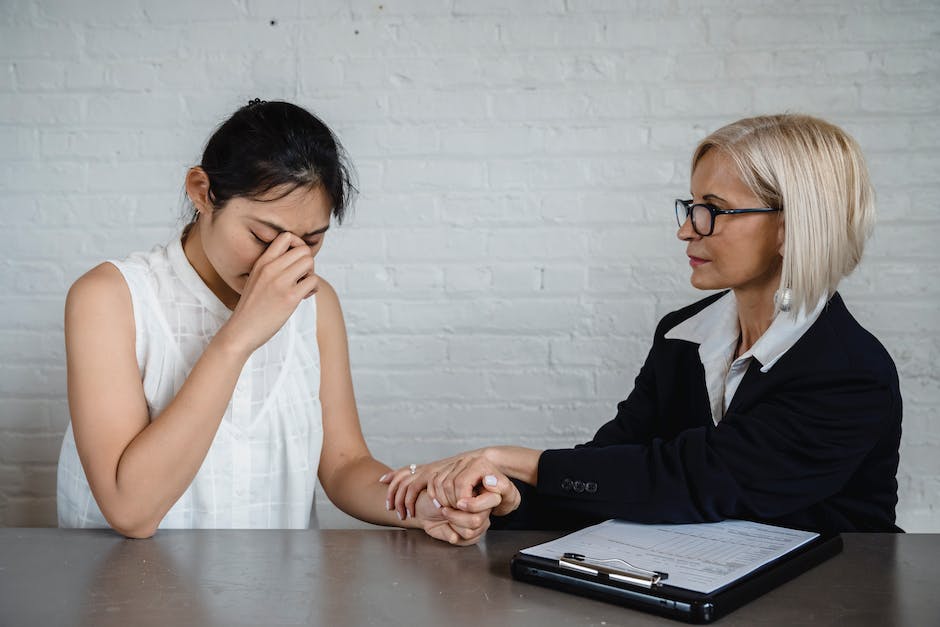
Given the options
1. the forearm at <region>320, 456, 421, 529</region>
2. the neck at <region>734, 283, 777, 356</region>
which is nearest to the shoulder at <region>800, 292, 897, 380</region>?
the neck at <region>734, 283, 777, 356</region>

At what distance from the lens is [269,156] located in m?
1.37

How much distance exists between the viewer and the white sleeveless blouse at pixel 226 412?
4.66 ft

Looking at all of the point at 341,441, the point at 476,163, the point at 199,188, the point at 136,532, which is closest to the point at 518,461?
the point at 341,441

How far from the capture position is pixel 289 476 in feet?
5.08

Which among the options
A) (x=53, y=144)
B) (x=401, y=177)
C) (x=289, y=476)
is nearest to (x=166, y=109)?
(x=53, y=144)

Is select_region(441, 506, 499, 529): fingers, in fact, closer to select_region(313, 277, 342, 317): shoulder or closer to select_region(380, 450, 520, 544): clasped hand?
select_region(380, 450, 520, 544): clasped hand

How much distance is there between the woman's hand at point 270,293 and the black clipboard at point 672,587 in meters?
0.54

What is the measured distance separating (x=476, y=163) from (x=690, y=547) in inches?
53.9

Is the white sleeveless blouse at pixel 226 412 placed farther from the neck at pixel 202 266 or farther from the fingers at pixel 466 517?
the fingers at pixel 466 517

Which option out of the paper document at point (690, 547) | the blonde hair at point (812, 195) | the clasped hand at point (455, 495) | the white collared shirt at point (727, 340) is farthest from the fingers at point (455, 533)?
the blonde hair at point (812, 195)

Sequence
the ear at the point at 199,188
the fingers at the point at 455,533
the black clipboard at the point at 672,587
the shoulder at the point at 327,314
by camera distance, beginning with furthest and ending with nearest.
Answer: the shoulder at the point at 327,314 → the ear at the point at 199,188 → the fingers at the point at 455,533 → the black clipboard at the point at 672,587

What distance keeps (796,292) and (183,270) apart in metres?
0.99

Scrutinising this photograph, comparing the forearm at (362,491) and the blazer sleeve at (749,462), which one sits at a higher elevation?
the blazer sleeve at (749,462)

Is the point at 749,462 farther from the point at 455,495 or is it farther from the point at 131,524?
the point at 131,524
